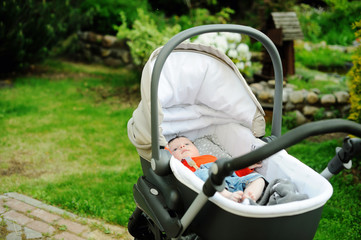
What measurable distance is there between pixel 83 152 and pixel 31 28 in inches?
114

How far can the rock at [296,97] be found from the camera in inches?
183

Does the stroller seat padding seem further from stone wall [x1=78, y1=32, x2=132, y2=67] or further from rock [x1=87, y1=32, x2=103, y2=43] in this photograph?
rock [x1=87, y1=32, x2=103, y2=43]

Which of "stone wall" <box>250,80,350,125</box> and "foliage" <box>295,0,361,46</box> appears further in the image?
"foliage" <box>295,0,361,46</box>

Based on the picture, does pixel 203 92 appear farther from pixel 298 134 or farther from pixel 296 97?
pixel 296 97

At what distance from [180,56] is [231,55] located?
225cm

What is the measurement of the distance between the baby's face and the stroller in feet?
0.37

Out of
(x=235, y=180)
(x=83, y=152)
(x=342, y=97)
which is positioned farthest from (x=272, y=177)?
(x=342, y=97)

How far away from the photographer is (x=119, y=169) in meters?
3.65

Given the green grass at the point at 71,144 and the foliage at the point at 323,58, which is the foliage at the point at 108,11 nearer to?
the green grass at the point at 71,144

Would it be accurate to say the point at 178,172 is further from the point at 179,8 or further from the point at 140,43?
the point at 179,8

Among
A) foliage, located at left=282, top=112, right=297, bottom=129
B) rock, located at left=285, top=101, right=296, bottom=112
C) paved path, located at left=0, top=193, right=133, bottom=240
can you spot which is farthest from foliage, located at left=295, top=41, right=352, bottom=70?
paved path, located at left=0, top=193, right=133, bottom=240

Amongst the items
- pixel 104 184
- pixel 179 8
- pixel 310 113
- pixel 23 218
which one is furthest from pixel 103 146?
pixel 179 8

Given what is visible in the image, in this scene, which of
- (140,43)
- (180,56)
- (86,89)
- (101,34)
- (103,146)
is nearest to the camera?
(180,56)

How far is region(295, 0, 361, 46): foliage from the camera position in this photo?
7.29m
